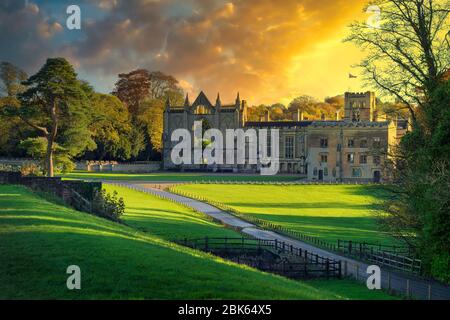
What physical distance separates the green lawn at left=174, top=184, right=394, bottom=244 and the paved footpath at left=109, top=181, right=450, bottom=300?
2.82m

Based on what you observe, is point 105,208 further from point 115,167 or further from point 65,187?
point 115,167

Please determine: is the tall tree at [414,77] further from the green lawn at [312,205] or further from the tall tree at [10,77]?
the tall tree at [10,77]

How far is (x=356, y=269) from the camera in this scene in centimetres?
2269

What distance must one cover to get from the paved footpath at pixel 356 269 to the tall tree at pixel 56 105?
11.9 metres

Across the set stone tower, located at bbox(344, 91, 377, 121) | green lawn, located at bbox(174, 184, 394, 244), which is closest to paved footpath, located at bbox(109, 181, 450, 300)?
green lawn, located at bbox(174, 184, 394, 244)

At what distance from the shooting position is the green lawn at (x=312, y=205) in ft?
114

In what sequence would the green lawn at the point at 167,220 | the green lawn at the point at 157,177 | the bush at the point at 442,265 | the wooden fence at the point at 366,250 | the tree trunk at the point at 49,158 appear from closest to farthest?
the bush at the point at 442,265 → the wooden fence at the point at 366,250 → the green lawn at the point at 167,220 → the tree trunk at the point at 49,158 → the green lawn at the point at 157,177

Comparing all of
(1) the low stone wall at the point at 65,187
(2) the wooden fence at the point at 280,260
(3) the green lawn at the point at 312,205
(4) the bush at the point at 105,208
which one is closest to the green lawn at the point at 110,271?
(2) the wooden fence at the point at 280,260

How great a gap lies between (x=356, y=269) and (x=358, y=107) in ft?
227

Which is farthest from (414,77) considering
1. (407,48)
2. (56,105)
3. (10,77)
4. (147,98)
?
(147,98)

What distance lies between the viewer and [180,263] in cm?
1312

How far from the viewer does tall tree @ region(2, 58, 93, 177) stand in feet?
127
